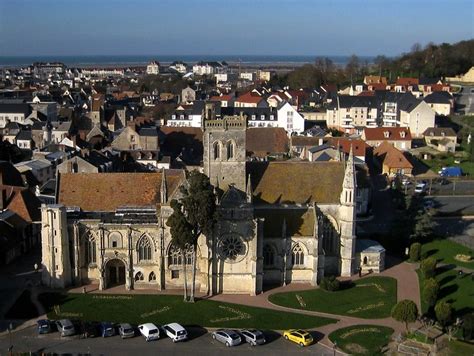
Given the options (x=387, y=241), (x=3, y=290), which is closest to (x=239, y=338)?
(x=3, y=290)

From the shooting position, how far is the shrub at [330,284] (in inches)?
2336

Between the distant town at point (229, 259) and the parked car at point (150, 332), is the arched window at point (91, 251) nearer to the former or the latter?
the distant town at point (229, 259)

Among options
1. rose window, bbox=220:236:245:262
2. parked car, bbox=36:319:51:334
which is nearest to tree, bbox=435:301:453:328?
rose window, bbox=220:236:245:262

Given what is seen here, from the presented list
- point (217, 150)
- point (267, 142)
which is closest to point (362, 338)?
point (217, 150)

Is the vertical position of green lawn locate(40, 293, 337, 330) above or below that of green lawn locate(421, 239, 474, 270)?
below

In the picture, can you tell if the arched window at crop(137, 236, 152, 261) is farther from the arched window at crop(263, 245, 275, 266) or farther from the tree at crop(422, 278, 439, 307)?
the tree at crop(422, 278, 439, 307)

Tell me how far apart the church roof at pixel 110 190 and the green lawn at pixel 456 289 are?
2930 centimetres

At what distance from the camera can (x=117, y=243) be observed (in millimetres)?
59656

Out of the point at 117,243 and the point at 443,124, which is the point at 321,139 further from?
the point at 117,243

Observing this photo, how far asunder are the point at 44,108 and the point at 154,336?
12581 cm

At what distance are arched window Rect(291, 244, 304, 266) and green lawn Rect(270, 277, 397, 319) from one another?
3246 mm

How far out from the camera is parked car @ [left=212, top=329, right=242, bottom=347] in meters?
48.2

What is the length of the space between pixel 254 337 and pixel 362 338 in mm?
9201

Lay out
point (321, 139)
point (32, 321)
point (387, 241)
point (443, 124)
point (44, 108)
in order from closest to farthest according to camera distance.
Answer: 1. point (32, 321)
2. point (387, 241)
3. point (321, 139)
4. point (443, 124)
5. point (44, 108)
